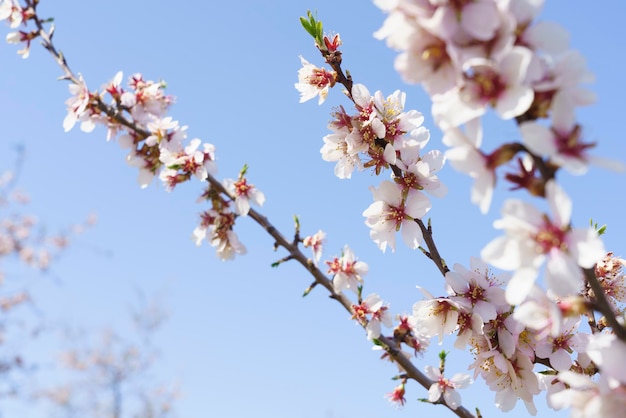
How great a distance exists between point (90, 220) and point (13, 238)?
255cm

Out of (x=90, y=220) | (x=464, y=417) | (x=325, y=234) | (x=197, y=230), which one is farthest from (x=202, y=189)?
(x=90, y=220)

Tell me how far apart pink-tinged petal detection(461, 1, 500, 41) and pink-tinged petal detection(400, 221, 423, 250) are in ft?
3.17

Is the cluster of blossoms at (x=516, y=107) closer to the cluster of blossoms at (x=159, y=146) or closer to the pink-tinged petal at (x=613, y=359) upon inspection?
A: the pink-tinged petal at (x=613, y=359)

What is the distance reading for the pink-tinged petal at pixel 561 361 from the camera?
5.13ft

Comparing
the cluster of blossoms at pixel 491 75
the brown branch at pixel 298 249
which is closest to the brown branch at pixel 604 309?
the cluster of blossoms at pixel 491 75

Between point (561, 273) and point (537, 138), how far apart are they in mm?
238

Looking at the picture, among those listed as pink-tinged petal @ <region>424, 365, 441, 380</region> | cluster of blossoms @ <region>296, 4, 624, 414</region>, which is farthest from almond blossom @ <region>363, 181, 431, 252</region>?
cluster of blossoms @ <region>296, 4, 624, 414</region>

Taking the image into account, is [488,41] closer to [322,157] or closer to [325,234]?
[322,157]

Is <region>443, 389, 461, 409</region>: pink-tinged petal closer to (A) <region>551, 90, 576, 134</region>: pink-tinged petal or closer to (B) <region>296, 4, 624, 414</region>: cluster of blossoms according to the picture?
(B) <region>296, 4, 624, 414</region>: cluster of blossoms

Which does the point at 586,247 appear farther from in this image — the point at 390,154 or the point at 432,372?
the point at 432,372

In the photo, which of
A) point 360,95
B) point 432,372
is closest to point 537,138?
point 360,95

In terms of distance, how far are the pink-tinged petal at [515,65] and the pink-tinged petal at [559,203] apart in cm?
18

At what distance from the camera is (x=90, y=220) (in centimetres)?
1582

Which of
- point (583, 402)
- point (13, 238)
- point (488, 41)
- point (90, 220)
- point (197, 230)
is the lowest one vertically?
point (583, 402)
